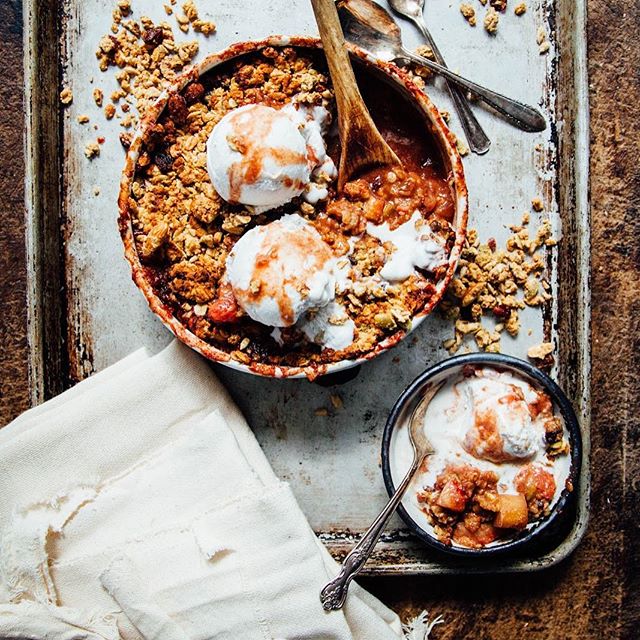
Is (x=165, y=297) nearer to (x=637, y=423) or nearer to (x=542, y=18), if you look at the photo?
(x=542, y=18)

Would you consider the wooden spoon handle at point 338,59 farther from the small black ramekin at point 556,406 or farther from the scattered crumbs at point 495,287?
the small black ramekin at point 556,406

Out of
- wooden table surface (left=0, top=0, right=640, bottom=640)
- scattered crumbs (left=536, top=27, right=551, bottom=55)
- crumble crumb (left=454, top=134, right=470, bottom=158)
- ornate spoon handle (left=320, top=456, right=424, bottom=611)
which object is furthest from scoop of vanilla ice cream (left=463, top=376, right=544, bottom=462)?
scattered crumbs (left=536, top=27, right=551, bottom=55)

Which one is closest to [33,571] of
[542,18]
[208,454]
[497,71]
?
[208,454]

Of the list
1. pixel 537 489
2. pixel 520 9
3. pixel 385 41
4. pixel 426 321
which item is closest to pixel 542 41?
pixel 520 9

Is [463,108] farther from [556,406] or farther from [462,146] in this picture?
[556,406]

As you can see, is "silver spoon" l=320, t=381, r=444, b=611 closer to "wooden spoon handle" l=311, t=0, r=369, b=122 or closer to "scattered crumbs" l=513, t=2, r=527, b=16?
"wooden spoon handle" l=311, t=0, r=369, b=122

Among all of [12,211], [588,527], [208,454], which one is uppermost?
[12,211]
